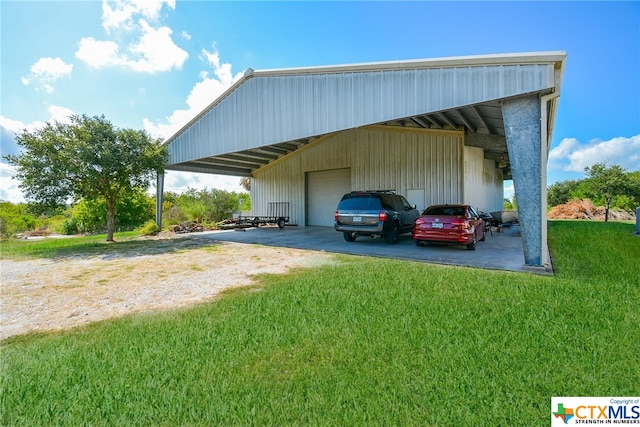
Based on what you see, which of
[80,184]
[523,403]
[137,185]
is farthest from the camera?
[137,185]

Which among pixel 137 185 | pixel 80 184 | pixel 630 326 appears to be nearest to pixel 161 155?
pixel 137 185

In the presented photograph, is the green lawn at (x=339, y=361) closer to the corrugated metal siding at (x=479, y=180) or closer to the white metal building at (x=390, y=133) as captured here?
the white metal building at (x=390, y=133)

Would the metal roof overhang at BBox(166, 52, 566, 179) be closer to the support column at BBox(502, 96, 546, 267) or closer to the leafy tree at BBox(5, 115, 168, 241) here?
the support column at BBox(502, 96, 546, 267)

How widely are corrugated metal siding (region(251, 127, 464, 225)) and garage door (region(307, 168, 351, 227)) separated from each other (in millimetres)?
472

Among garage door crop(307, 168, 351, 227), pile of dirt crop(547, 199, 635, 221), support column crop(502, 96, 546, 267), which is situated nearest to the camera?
support column crop(502, 96, 546, 267)

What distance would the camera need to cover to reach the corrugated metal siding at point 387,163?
46.3 feet

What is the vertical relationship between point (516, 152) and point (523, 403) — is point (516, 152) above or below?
above

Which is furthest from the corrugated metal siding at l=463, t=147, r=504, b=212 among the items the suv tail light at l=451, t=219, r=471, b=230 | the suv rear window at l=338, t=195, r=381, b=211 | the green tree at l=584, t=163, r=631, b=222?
the green tree at l=584, t=163, r=631, b=222

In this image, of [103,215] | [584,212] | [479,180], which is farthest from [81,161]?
[584,212]

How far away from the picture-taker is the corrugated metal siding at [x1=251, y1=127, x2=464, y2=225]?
14.1 m

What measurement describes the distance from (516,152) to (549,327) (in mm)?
4494

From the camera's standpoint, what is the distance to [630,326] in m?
3.42

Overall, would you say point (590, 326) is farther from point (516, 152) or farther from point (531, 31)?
point (531, 31)

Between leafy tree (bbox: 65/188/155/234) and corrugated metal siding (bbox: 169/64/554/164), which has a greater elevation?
corrugated metal siding (bbox: 169/64/554/164)
